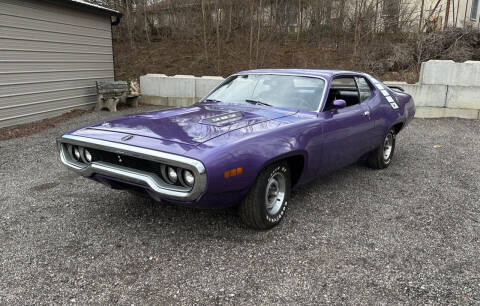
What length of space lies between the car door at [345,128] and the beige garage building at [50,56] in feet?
24.7

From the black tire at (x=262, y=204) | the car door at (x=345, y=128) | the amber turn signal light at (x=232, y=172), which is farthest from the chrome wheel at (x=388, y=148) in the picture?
the amber turn signal light at (x=232, y=172)

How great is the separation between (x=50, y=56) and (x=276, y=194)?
859cm

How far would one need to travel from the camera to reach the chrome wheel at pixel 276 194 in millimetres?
3469

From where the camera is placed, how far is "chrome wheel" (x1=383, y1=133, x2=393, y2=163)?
5.56 metres

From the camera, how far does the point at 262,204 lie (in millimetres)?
3262

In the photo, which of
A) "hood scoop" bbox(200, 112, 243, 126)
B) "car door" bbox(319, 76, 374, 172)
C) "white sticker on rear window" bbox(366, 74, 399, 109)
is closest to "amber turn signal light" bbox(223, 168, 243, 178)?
"hood scoop" bbox(200, 112, 243, 126)

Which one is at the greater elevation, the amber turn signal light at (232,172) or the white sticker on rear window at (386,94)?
the white sticker on rear window at (386,94)

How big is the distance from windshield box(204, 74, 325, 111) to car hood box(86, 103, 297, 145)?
0.57 ft

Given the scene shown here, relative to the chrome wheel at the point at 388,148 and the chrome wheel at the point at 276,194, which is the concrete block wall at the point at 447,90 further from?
the chrome wheel at the point at 276,194

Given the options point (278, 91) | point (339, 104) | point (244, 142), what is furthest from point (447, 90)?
point (244, 142)

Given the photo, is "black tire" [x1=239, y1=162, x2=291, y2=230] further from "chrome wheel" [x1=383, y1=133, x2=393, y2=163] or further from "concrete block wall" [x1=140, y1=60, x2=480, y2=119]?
"concrete block wall" [x1=140, y1=60, x2=480, y2=119]

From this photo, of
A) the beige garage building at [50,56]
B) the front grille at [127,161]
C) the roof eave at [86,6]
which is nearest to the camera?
the front grille at [127,161]

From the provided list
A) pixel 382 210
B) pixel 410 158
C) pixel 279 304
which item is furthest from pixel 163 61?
pixel 279 304

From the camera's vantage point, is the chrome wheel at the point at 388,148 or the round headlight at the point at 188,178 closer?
the round headlight at the point at 188,178
